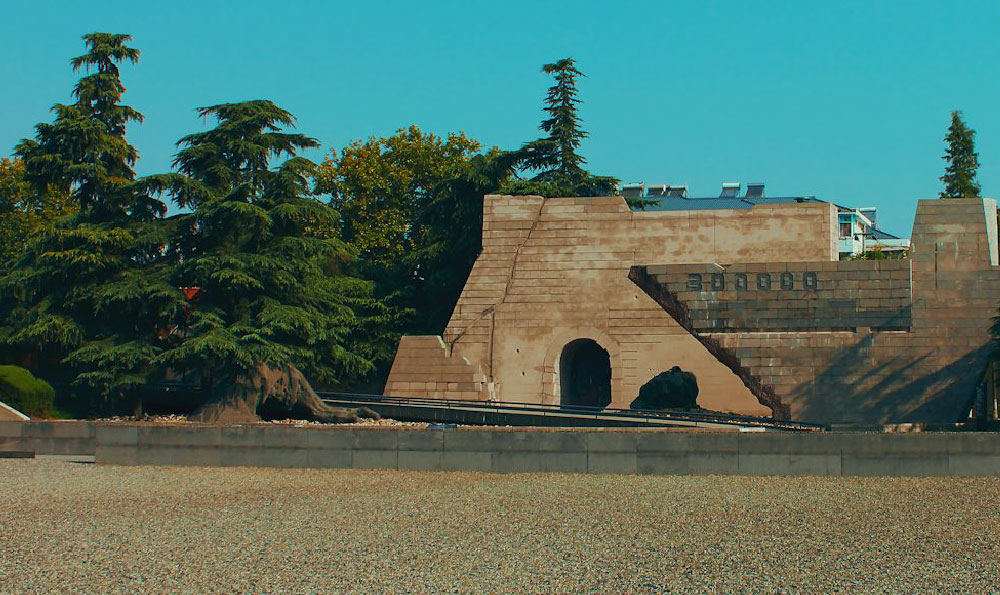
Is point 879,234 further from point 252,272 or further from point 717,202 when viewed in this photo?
point 252,272

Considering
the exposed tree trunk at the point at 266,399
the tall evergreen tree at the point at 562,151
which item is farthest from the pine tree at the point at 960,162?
the exposed tree trunk at the point at 266,399

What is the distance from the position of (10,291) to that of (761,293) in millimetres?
21269

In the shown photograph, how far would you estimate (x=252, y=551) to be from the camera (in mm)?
10367

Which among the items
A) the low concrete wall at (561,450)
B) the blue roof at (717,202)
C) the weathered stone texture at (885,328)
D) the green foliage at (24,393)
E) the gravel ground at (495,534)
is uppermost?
the blue roof at (717,202)

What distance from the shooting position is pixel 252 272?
29500mm

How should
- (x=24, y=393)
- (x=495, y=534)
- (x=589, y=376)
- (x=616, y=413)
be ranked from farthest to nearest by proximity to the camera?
(x=589, y=376), (x=24, y=393), (x=616, y=413), (x=495, y=534)

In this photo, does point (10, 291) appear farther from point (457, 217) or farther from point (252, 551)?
point (252, 551)

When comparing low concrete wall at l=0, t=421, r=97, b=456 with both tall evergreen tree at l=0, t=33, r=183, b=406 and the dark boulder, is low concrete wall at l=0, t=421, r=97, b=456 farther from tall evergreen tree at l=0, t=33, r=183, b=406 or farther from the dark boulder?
the dark boulder

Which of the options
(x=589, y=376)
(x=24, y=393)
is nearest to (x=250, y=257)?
(x=24, y=393)

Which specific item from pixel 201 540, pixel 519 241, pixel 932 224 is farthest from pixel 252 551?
pixel 519 241

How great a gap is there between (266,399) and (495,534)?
56.8 feet

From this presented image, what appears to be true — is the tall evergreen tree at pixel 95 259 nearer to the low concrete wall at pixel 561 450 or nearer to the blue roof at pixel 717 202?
the low concrete wall at pixel 561 450

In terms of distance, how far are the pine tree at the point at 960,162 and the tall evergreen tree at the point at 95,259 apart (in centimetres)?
3039

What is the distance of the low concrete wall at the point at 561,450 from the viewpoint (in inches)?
627
